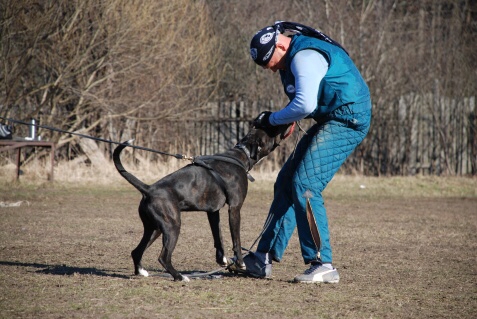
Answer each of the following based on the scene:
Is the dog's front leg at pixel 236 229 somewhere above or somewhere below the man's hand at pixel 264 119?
below

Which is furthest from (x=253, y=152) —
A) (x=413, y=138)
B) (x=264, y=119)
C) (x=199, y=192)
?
(x=413, y=138)

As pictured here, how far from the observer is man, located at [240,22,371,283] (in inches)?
207

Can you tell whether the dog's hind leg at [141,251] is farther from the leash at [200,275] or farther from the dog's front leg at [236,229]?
the dog's front leg at [236,229]

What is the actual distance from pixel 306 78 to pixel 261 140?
3.62 ft

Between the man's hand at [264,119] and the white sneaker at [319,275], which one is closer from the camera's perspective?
the white sneaker at [319,275]

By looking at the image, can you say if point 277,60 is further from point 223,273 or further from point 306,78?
point 223,273

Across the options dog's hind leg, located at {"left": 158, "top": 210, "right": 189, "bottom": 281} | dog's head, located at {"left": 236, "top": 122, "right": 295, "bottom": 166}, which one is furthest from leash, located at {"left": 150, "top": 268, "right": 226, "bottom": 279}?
dog's head, located at {"left": 236, "top": 122, "right": 295, "bottom": 166}

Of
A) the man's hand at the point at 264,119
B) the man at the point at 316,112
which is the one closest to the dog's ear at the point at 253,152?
the man's hand at the point at 264,119

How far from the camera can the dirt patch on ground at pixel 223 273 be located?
465 cm

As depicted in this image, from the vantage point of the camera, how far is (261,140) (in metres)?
6.11

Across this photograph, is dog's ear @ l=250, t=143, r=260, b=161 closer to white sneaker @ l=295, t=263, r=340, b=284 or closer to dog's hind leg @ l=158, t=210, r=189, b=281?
dog's hind leg @ l=158, t=210, r=189, b=281

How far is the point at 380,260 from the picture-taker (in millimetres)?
6922

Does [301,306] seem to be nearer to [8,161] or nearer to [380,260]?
[380,260]

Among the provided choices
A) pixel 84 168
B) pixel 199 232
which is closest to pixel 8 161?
pixel 84 168
